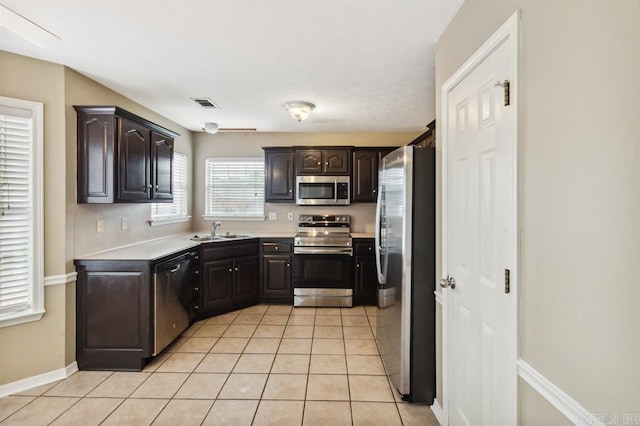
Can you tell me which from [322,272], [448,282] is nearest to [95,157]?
[322,272]

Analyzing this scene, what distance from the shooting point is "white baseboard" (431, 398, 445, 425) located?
1908 mm

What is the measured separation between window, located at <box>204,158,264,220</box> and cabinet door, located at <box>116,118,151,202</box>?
175cm

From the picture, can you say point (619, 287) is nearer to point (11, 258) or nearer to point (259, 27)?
point (259, 27)

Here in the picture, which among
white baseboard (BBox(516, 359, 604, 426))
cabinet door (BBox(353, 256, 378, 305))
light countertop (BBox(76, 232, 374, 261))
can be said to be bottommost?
cabinet door (BBox(353, 256, 378, 305))

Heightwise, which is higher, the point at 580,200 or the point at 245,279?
the point at 580,200

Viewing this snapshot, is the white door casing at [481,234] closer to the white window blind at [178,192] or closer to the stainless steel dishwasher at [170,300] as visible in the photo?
the stainless steel dishwasher at [170,300]

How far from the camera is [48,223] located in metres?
2.38

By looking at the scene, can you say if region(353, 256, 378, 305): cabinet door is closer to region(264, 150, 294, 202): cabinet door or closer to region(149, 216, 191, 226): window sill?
region(264, 150, 294, 202): cabinet door

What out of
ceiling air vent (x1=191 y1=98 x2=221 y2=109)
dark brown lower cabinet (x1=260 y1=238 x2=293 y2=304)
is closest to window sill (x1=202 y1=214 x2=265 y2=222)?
dark brown lower cabinet (x1=260 y1=238 x2=293 y2=304)

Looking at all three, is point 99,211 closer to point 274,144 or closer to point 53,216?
point 53,216

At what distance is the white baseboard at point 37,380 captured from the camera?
7.28 feet

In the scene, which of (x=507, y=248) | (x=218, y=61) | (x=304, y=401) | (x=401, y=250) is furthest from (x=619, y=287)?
(x=218, y=61)

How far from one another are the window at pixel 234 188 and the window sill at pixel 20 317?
8.54 feet

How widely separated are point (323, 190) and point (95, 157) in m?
2.73
